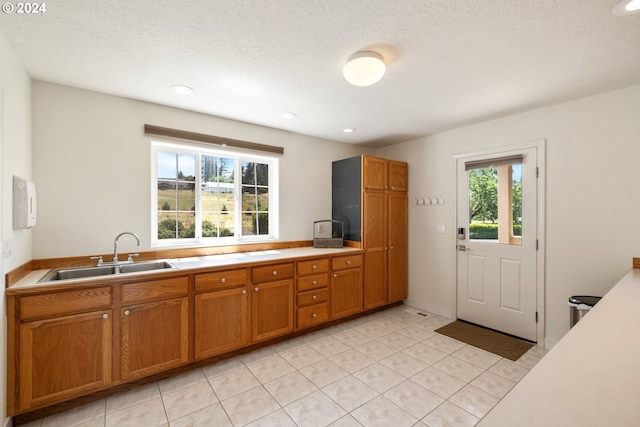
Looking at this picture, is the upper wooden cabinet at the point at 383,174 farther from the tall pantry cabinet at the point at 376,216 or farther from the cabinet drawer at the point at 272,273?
the cabinet drawer at the point at 272,273

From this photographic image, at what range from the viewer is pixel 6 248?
1.72 m

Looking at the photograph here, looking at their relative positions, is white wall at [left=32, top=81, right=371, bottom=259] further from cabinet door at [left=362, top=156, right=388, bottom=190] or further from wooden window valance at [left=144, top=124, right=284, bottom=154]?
cabinet door at [left=362, top=156, right=388, bottom=190]

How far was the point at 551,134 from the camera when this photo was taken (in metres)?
2.79

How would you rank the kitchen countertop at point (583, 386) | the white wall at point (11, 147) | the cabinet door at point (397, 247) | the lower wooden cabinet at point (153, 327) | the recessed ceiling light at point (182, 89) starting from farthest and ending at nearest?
the cabinet door at point (397, 247), the recessed ceiling light at point (182, 89), the lower wooden cabinet at point (153, 327), the white wall at point (11, 147), the kitchen countertop at point (583, 386)

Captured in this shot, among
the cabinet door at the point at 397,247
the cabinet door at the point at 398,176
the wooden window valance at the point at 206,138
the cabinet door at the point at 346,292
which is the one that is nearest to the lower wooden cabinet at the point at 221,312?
the cabinet door at the point at 346,292

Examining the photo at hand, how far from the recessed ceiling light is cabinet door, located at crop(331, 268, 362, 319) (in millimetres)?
2342

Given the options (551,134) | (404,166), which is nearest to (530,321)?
(551,134)

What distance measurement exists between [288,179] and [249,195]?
55cm

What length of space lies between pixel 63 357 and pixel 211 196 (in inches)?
71.7

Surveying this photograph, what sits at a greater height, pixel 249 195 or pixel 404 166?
pixel 404 166

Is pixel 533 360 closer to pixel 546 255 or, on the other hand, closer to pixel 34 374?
pixel 546 255

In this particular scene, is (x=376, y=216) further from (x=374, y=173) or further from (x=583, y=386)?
(x=583, y=386)

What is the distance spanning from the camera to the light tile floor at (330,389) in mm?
1857

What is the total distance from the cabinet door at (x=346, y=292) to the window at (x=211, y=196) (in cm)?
102
